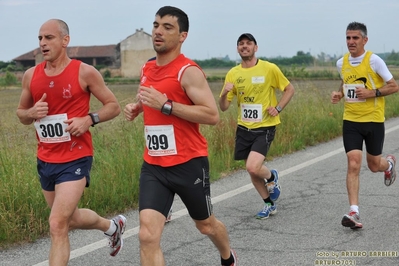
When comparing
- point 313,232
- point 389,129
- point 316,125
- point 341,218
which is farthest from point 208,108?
point 389,129

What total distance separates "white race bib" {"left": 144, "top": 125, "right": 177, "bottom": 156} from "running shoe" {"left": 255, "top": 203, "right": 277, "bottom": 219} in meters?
2.63

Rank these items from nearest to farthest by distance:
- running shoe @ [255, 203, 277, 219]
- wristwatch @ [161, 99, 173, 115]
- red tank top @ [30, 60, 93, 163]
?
wristwatch @ [161, 99, 173, 115] < red tank top @ [30, 60, 93, 163] < running shoe @ [255, 203, 277, 219]

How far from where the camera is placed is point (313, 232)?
636cm

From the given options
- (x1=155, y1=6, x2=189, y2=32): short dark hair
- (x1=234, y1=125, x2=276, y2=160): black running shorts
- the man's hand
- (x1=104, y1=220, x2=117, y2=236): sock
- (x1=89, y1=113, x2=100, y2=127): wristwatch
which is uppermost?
(x1=155, y1=6, x2=189, y2=32): short dark hair

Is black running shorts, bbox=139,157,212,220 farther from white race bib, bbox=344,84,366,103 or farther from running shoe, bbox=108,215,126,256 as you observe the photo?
white race bib, bbox=344,84,366,103

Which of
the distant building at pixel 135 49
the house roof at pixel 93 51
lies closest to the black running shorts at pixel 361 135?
the distant building at pixel 135 49

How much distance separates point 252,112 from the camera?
7.48 m

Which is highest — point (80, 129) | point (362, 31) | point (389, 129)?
point (362, 31)

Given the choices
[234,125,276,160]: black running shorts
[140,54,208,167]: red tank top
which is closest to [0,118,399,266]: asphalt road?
[234,125,276,160]: black running shorts

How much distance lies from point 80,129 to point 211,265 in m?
1.51

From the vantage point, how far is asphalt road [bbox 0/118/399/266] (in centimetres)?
555

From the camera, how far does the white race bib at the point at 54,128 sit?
5023 millimetres

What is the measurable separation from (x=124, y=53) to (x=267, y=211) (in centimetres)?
7653

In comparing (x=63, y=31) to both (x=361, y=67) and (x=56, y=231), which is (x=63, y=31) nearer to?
(x=56, y=231)
